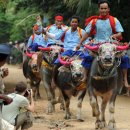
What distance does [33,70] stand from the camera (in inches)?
584

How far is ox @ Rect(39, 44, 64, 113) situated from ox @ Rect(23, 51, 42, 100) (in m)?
0.53

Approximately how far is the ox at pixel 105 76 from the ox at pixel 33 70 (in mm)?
3894

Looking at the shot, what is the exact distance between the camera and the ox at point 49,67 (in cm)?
1284

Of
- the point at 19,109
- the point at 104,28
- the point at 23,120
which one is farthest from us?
the point at 104,28

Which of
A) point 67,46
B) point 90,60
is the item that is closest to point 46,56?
point 67,46

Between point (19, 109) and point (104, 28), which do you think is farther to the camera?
point (104, 28)

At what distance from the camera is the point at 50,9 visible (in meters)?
21.5

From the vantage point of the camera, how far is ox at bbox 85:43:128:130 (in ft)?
31.1

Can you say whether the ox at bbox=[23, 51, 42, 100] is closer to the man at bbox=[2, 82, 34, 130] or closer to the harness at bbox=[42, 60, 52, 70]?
the harness at bbox=[42, 60, 52, 70]

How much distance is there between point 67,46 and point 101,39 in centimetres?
197

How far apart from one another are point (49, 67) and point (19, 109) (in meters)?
5.39

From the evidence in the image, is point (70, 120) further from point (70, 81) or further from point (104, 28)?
point (104, 28)

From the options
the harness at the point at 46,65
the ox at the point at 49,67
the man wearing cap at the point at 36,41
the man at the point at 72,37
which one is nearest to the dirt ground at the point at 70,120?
the ox at the point at 49,67

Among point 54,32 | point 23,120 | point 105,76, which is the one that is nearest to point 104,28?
point 105,76
